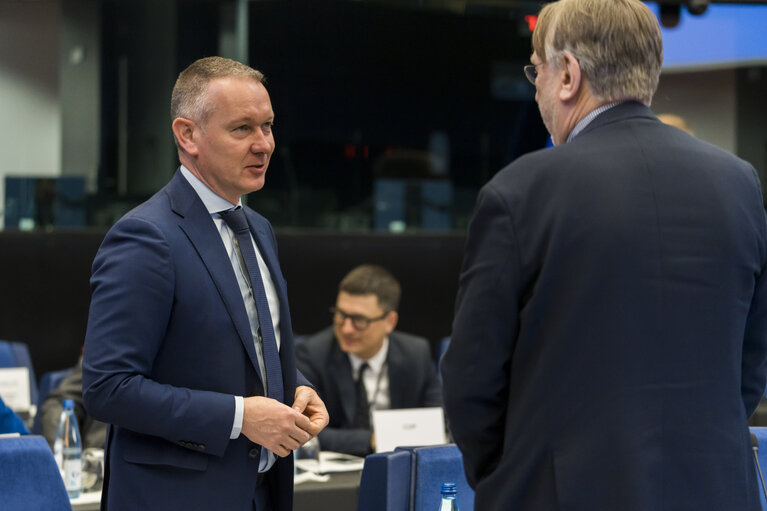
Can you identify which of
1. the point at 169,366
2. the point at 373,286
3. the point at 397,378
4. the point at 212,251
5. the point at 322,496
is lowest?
the point at 322,496

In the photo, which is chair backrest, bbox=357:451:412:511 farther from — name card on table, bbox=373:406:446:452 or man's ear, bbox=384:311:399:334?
man's ear, bbox=384:311:399:334

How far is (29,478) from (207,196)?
2.60 ft

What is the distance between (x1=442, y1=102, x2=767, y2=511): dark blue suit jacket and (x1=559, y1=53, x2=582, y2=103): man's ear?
101 millimetres

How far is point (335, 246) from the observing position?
7.43 m

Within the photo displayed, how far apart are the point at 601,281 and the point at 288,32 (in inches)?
257

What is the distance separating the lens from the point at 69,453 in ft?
11.0

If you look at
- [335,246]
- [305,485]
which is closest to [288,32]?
[335,246]

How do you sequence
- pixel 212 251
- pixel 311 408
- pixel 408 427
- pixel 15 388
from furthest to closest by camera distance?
1. pixel 15 388
2. pixel 408 427
3. pixel 311 408
4. pixel 212 251

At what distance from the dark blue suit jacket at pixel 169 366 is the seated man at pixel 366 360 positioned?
8.04 feet

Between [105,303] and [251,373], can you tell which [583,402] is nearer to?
[251,373]

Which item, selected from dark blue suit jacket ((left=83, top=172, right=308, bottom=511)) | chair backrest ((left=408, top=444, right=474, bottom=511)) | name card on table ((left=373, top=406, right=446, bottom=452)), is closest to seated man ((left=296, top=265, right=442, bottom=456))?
name card on table ((left=373, top=406, right=446, bottom=452))

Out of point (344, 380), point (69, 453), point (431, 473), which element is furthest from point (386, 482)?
point (344, 380)

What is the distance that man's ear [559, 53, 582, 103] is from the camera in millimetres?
1576

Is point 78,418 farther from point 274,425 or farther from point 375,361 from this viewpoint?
point 274,425
